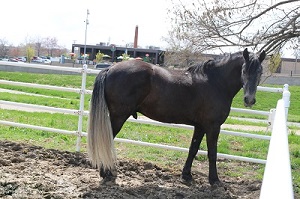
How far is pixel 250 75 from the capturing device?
4.57 metres

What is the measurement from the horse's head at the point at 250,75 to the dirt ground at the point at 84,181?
1.20 m

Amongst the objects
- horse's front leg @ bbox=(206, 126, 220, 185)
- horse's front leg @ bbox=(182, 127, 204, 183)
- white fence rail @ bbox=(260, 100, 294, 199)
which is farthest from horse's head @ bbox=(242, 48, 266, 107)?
white fence rail @ bbox=(260, 100, 294, 199)

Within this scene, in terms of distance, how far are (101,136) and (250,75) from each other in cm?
191

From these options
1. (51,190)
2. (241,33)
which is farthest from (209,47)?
(51,190)

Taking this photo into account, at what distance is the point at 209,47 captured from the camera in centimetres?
791

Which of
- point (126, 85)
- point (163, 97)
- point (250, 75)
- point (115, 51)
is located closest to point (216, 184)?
point (163, 97)

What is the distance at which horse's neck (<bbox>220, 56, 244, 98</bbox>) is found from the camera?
4.97 metres

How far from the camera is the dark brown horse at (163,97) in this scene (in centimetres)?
471

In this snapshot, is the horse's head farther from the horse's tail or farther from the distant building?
the distant building

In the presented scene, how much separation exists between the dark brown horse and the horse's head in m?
0.01

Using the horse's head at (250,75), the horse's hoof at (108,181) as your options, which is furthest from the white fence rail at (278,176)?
the horse's hoof at (108,181)

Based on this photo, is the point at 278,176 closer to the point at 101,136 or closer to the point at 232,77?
the point at 101,136

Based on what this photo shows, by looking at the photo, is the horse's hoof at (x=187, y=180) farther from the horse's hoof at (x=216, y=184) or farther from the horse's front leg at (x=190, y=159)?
the horse's hoof at (x=216, y=184)

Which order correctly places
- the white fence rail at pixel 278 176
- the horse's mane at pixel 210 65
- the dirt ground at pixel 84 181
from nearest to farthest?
the white fence rail at pixel 278 176
the dirt ground at pixel 84 181
the horse's mane at pixel 210 65
